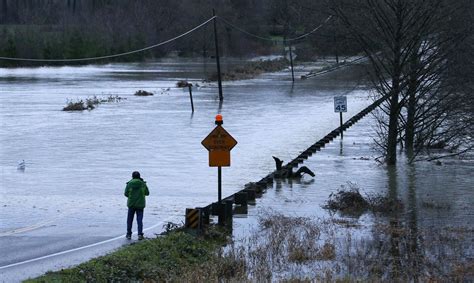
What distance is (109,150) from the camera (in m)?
35.9

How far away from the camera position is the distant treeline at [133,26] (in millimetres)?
115062

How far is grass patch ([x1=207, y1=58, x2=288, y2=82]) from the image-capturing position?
283ft

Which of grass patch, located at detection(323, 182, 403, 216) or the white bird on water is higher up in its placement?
the white bird on water

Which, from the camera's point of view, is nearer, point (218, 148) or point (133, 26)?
point (218, 148)

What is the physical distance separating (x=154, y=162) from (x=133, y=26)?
104453mm

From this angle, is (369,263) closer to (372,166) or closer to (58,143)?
(372,166)

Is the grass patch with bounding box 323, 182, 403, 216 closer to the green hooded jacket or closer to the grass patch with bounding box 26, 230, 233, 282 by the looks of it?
the grass patch with bounding box 26, 230, 233, 282

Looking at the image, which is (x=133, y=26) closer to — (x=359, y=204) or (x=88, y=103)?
(x=88, y=103)

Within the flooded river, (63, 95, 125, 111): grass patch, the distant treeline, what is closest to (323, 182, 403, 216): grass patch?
the flooded river

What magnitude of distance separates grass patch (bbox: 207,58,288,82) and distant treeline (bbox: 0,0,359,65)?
22.3ft

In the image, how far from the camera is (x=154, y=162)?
3234 cm

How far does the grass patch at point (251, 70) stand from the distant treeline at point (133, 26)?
22.3ft

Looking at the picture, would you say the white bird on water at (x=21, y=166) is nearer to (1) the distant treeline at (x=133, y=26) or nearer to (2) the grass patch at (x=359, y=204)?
(2) the grass patch at (x=359, y=204)

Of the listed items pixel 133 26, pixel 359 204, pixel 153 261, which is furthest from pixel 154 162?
pixel 133 26
